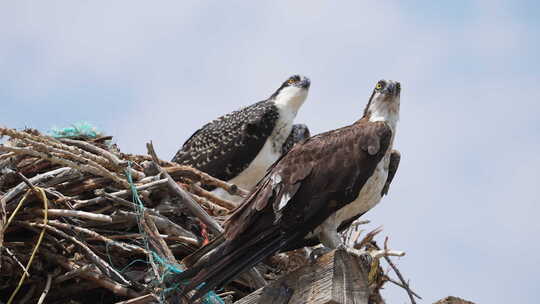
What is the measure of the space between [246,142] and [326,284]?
13.3 feet

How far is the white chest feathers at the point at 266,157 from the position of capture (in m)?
7.34

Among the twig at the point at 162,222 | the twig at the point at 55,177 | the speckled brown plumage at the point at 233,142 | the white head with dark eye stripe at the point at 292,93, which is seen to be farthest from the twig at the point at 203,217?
the white head with dark eye stripe at the point at 292,93

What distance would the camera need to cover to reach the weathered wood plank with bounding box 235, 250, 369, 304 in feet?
11.0

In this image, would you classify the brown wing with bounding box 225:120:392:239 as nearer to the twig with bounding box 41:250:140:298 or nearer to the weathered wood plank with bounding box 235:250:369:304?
the weathered wood plank with bounding box 235:250:369:304

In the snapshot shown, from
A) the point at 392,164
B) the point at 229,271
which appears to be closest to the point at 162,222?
the point at 392,164

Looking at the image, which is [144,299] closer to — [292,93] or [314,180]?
[314,180]

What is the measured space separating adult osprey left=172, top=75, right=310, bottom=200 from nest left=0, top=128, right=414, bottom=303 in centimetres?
129

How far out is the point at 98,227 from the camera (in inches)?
218

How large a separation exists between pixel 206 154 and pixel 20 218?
2416 millimetres

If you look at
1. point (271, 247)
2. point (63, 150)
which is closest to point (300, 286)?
point (271, 247)

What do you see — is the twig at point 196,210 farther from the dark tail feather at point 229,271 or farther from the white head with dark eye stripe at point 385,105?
the white head with dark eye stripe at point 385,105

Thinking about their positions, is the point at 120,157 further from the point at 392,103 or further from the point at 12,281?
the point at 392,103

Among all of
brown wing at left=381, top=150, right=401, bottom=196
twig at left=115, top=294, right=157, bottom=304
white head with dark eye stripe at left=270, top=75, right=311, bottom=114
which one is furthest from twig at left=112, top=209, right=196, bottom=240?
white head with dark eye stripe at left=270, top=75, right=311, bottom=114

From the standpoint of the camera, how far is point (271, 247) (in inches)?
165
